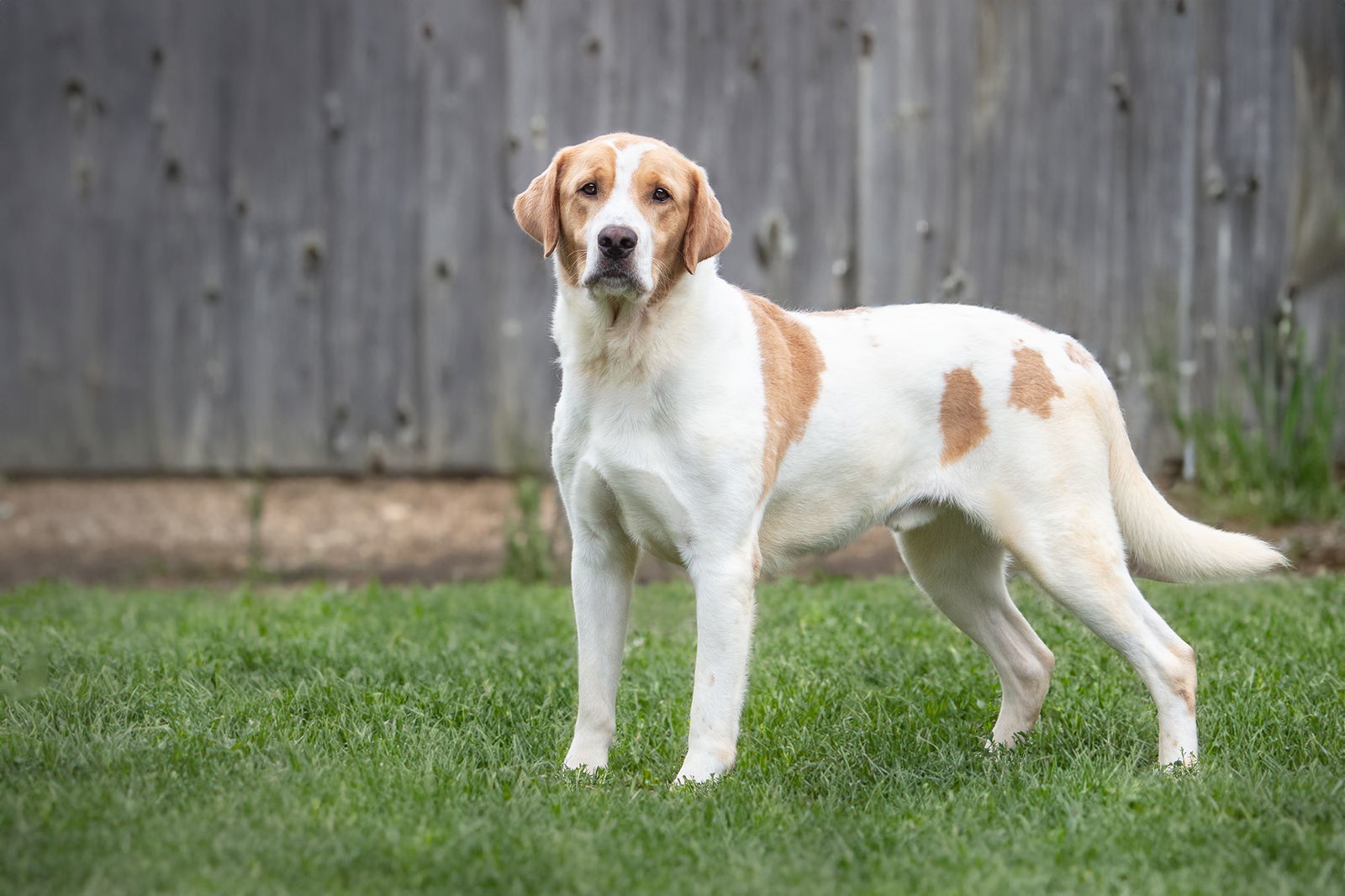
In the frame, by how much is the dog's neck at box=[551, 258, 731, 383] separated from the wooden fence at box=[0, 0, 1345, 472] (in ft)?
12.0

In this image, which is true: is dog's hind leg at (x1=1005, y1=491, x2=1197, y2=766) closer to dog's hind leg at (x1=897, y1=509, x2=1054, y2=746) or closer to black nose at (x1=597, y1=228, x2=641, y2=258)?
dog's hind leg at (x1=897, y1=509, x2=1054, y2=746)

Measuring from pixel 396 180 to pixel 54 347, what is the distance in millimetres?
2084

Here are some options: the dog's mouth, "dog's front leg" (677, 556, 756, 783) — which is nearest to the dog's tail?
"dog's front leg" (677, 556, 756, 783)

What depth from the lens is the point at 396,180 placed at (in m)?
6.95

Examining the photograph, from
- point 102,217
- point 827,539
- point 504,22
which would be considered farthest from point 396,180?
point 827,539

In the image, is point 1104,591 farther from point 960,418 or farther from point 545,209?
point 545,209

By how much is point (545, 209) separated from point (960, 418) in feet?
3.96

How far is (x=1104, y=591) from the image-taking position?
3.36 metres

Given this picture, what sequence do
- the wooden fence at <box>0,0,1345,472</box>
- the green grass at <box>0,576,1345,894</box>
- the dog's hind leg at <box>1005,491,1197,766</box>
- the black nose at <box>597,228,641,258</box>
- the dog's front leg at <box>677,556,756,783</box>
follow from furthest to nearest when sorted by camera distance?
1. the wooden fence at <box>0,0,1345,472</box>
2. the dog's hind leg at <box>1005,491,1197,766</box>
3. the dog's front leg at <box>677,556,756,783</box>
4. the black nose at <box>597,228,641,258</box>
5. the green grass at <box>0,576,1345,894</box>

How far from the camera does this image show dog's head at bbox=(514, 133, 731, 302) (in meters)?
3.12

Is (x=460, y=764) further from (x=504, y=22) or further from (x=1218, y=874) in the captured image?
(x=504, y=22)

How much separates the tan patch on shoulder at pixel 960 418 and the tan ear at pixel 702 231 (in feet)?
2.34

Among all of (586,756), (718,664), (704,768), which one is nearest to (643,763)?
(586,756)

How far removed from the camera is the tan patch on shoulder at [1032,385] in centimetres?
343
